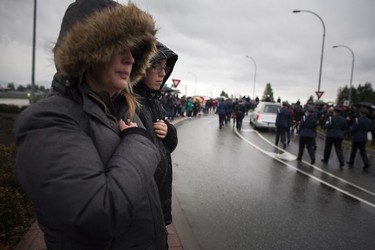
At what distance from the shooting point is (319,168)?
30.7 feet

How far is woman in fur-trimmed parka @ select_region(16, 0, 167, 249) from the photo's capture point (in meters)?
1.11

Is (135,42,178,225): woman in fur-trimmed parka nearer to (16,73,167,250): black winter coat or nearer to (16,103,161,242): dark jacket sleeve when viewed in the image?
(16,73,167,250): black winter coat

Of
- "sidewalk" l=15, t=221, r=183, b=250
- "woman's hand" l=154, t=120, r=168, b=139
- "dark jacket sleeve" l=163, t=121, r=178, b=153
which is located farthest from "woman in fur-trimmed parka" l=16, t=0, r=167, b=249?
"sidewalk" l=15, t=221, r=183, b=250

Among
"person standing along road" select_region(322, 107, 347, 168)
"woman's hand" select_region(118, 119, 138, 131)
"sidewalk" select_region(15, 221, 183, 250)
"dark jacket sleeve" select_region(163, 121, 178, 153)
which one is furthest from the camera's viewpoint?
"person standing along road" select_region(322, 107, 347, 168)

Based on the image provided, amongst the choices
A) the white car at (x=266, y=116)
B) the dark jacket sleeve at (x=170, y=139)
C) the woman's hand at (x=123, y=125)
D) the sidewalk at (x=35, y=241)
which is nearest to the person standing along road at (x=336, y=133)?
the sidewalk at (x=35, y=241)

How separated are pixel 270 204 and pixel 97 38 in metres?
5.08

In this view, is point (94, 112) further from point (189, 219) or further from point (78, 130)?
point (189, 219)

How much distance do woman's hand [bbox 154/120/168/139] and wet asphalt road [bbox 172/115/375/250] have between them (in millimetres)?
1827

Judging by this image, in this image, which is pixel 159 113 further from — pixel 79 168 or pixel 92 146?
pixel 79 168

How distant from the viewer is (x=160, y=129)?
7.73ft

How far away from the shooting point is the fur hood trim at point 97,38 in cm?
130

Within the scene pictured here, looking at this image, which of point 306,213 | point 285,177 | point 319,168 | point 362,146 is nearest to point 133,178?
point 306,213


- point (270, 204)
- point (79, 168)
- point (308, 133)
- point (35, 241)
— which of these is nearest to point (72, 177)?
point (79, 168)

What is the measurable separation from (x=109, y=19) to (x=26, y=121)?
56cm
